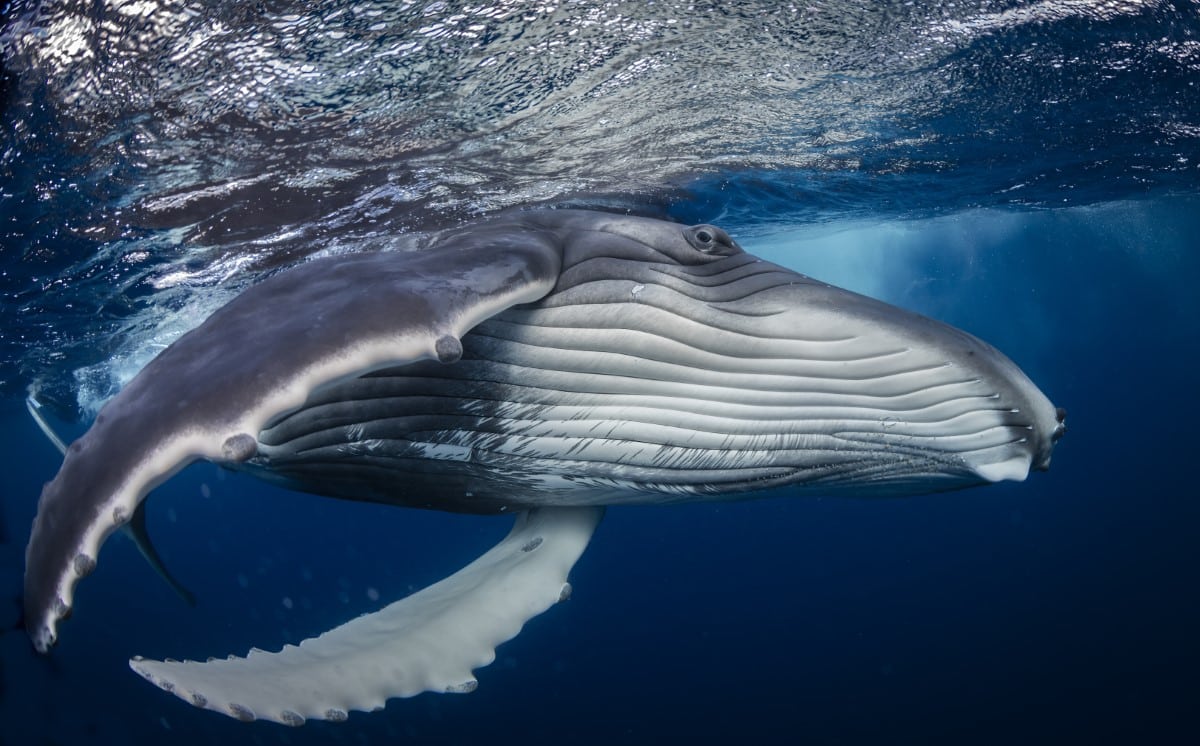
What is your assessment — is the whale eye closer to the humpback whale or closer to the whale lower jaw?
the humpback whale

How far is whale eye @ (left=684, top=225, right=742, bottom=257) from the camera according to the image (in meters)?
3.89

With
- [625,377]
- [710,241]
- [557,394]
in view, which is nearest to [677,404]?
[625,377]

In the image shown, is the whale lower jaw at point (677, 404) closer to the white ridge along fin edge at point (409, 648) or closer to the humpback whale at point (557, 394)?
the humpback whale at point (557, 394)

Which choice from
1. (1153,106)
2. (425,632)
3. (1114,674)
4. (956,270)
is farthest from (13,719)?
(956,270)

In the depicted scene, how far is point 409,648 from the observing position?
13.2ft

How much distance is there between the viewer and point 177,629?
31.0 m

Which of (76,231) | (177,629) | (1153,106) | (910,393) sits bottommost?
(177,629)

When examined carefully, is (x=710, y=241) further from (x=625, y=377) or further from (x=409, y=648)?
(x=409, y=648)

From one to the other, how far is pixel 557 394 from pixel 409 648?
6.38ft

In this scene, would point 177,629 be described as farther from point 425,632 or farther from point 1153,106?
point 1153,106

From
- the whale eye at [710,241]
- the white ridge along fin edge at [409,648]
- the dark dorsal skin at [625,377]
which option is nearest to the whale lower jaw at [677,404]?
the dark dorsal skin at [625,377]

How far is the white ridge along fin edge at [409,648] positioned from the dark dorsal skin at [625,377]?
2.54ft

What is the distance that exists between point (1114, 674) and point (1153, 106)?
20.6m

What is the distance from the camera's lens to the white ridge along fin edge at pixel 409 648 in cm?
322
